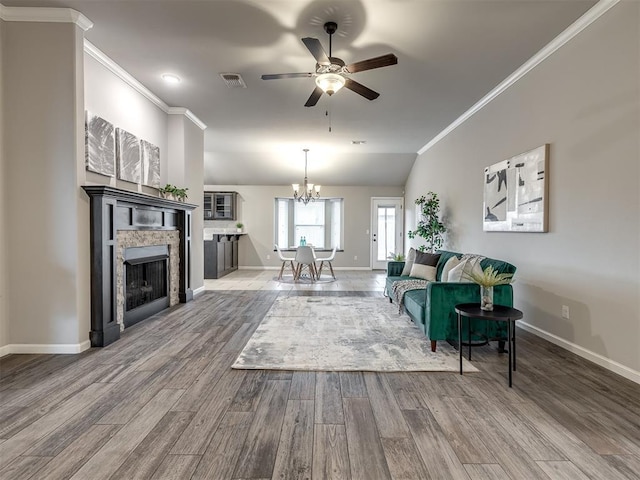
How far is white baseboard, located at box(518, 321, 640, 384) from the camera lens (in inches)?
99.1

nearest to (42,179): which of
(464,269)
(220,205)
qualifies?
(464,269)

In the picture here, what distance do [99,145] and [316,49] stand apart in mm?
2435

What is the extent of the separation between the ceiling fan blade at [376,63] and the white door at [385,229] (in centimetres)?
709

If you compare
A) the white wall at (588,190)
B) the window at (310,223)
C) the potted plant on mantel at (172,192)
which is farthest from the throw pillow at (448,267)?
the window at (310,223)

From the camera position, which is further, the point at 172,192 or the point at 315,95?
the point at 172,192

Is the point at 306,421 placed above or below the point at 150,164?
below

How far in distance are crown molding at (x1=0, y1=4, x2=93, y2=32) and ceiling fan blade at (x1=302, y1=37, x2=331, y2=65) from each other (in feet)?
6.71

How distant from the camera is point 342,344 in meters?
3.28

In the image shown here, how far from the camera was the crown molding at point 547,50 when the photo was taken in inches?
107

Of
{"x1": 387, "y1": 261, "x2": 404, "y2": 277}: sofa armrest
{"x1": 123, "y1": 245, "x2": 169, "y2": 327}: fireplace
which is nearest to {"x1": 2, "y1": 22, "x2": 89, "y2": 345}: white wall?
{"x1": 123, "y1": 245, "x2": 169, "y2": 327}: fireplace

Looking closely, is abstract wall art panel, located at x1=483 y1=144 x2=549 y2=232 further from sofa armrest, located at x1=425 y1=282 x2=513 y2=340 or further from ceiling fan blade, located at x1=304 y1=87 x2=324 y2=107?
ceiling fan blade, located at x1=304 y1=87 x2=324 y2=107

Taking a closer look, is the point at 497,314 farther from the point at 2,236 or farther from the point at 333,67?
the point at 2,236

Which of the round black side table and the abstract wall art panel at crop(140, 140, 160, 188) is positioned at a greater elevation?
the abstract wall art panel at crop(140, 140, 160, 188)

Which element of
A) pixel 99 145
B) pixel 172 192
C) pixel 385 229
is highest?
pixel 99 145
